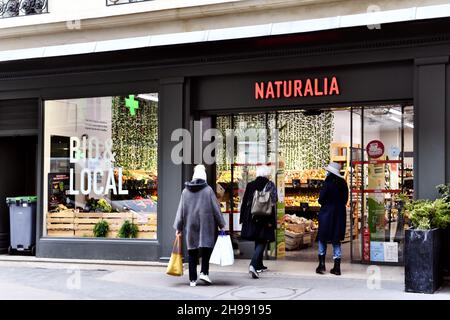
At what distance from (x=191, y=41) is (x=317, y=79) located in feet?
7.26

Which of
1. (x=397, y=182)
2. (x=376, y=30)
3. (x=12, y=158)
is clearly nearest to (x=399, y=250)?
(x=397, y=182)

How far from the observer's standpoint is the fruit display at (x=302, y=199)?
15.5m

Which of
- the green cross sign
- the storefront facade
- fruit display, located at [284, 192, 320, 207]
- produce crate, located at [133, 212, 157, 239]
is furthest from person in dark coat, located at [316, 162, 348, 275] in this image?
fruit display, located at [284, 192, 320, 207]

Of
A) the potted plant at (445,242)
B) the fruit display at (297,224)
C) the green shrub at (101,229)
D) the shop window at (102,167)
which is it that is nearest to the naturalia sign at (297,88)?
the shop window at (102,167)

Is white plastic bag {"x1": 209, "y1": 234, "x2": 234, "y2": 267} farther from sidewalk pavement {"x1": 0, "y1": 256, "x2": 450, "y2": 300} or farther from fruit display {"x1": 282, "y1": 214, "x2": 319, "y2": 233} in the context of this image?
fruit display {"x1": 282, "y1": 214, "x2": 319, "y2": 233}

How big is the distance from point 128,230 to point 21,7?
15.8 ft

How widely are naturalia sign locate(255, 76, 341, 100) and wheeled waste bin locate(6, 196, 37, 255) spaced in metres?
5.27

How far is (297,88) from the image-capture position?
37.1 feet

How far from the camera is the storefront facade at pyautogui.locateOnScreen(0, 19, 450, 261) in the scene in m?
10.2

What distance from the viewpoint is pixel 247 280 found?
10281 millimetres

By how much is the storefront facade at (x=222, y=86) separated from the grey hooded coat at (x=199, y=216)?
2226 mm

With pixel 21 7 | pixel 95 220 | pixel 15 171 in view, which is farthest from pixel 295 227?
pixel 21 7

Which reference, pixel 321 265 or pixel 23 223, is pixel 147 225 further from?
pixel 321 265

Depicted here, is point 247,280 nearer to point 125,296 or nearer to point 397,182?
point 125,296
